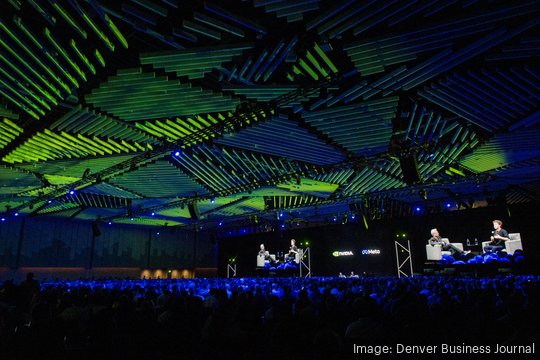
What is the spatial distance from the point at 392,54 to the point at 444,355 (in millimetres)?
4151

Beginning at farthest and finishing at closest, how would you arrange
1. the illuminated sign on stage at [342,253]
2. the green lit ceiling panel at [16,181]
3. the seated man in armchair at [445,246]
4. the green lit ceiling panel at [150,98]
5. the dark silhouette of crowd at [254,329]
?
the illuminated sign on stage at [342,253] < the seated man in armchair at [445,246] < the green lit ceiling panel at [16,181] < the green lit ceiling panel at [150,98] < the dark silhouette of crowd at [254,329]

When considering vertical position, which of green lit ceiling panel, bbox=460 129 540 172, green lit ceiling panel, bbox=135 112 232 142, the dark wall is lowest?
the dark wall

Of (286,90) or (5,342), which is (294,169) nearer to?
(286,90)

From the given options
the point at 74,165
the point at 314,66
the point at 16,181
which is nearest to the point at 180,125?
the point at 314,66

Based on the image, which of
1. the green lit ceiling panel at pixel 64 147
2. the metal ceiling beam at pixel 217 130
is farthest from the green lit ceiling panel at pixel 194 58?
the green lit ceiling panel at pixel 64 147

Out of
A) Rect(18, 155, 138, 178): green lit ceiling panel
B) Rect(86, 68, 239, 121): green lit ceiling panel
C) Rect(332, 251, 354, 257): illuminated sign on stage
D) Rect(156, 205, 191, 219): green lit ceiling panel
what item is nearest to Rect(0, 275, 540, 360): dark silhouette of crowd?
Rect(86, 68, 239, 121): green lit ceiling panel

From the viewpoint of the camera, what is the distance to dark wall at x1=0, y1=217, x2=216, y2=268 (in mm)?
21203

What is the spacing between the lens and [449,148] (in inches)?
377

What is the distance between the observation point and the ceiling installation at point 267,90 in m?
4.56

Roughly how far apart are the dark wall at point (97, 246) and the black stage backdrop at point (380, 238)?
3.62 meters

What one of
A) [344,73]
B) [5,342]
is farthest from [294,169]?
[5,342]

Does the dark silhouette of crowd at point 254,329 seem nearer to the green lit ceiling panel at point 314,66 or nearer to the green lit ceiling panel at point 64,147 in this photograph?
the green lit ceiling panel at point 314,66

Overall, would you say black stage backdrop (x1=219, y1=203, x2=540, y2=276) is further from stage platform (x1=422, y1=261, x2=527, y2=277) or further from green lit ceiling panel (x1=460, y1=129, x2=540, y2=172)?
green lit ceiling panel (x1=460, y1=129, x2=540, y2=172)

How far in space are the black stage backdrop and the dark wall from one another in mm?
3622
